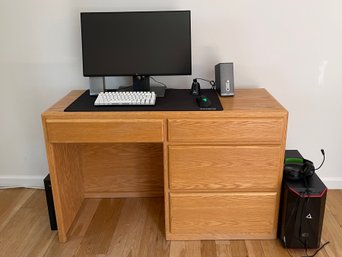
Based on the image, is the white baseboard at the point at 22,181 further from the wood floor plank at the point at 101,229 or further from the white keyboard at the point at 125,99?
the white keyboard at the point at 125,99

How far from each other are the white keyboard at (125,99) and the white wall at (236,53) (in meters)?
0.40

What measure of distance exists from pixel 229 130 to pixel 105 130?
2.02 feet

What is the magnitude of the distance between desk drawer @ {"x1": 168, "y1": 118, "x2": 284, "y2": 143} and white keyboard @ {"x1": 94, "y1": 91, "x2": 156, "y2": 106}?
0.19m

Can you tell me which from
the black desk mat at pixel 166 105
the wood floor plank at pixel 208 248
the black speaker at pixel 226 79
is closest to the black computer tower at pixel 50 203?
the black desk mat at pixel 166 105

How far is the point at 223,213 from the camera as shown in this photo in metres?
1.80

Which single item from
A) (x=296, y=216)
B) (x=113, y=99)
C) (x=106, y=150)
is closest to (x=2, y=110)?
(x=106, y=150)

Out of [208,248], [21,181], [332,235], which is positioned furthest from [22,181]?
[332,235]

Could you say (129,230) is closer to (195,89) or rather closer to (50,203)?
(50,203)

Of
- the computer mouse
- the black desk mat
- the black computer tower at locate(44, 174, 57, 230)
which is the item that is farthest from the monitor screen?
the black computer tower at locate(44, 174, 57, 230)

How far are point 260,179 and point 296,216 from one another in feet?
0.85

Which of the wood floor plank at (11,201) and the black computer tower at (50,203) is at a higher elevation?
the black computer tower at (50,203)

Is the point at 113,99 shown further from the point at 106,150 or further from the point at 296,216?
the point at 296,216

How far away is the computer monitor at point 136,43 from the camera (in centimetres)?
187

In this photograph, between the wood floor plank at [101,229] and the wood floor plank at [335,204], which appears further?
the wood floor plank at [335,204]
